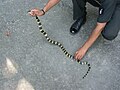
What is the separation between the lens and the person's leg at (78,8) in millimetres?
4730

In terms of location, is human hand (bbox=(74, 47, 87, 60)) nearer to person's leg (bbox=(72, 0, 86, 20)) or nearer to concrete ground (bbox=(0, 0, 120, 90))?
concrete ground (bbox=(0, 0, 120, 90))

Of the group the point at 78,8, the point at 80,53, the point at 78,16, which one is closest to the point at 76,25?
the point at 78,16

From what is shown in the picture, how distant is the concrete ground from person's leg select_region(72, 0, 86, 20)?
0.23 m

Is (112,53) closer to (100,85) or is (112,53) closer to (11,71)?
(100,85)

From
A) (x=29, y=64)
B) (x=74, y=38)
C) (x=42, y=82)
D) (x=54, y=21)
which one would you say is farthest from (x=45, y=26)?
(x=42, y=82)

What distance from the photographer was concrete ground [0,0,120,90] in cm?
419

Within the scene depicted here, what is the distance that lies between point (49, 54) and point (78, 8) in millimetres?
889

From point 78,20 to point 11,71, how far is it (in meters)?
1.43

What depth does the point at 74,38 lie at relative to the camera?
486cm

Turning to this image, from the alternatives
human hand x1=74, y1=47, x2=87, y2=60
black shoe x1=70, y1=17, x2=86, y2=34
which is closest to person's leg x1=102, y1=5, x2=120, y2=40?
human hand x1=74, y1=47, x2=87, y2=60

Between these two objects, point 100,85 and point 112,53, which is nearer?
point 100,85

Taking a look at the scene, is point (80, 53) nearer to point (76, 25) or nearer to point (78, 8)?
point (76, 25)

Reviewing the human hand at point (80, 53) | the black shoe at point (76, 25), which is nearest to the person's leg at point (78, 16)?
the black shoe at point (76, 25)

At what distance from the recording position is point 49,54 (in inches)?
180
